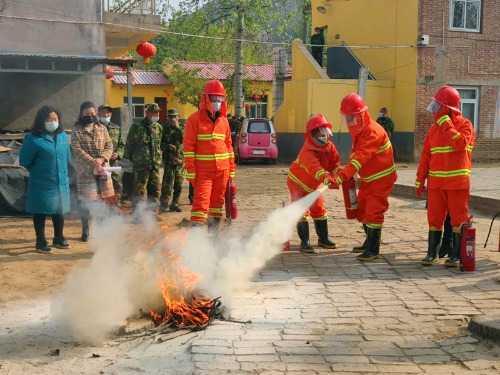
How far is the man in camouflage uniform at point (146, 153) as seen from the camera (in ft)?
34.0

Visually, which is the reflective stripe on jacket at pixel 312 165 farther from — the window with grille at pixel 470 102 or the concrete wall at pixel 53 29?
the window with grille at pixel 470 102

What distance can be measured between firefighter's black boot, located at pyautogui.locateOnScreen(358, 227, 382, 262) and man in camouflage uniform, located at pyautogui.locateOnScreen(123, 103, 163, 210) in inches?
166

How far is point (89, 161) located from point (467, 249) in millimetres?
4802

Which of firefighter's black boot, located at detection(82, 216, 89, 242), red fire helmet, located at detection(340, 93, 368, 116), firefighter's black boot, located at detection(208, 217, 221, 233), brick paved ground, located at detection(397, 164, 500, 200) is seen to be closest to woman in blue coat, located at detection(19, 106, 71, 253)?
firefighter's black boot, located at detection(82, 216, 89, 242)

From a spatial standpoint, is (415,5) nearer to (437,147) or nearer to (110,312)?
(437,147)

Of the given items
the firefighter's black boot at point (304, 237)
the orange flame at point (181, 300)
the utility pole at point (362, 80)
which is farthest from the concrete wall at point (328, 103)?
the orange flame at point (181, 300)

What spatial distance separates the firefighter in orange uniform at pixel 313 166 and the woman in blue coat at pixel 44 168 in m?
2.91

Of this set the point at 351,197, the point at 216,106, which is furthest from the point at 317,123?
the point at 216,106

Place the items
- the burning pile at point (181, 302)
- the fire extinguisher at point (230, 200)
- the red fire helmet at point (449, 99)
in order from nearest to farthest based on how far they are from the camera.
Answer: the burning pile at point (181, 302), the red fire helmet at point (449, 99), the fire extinguisher at point (230, 200)

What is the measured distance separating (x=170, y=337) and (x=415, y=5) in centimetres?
1952

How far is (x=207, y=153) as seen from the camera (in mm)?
7781

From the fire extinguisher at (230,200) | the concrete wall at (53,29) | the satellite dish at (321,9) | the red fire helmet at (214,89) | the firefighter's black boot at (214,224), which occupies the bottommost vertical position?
the firefighter's black boot at (214,224)

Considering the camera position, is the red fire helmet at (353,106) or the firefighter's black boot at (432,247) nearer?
the firefighter's black boot at (432,247)

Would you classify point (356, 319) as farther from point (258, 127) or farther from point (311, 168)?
point (258, 127)
